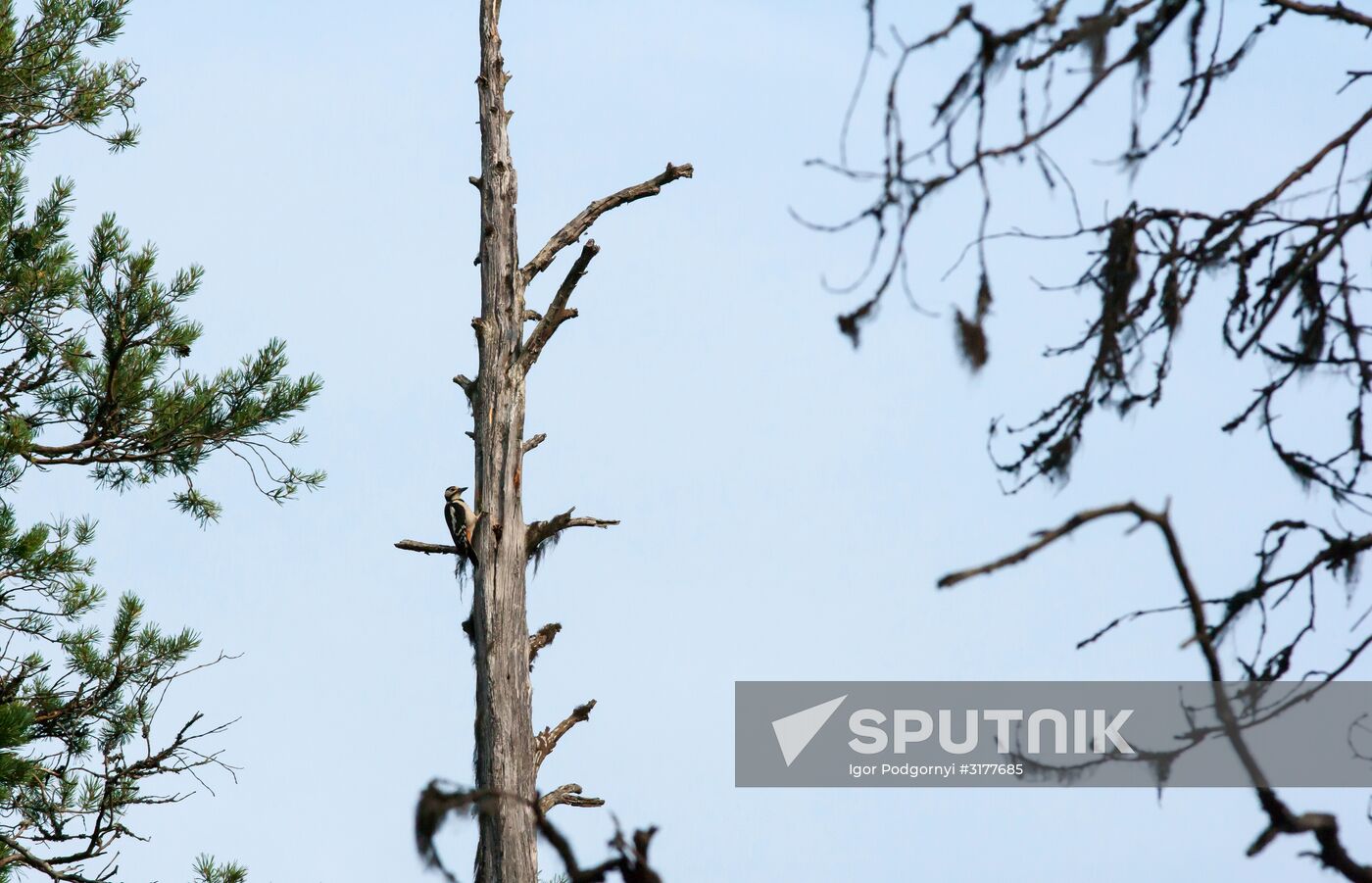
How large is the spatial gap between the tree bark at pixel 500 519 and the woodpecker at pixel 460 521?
7 cm

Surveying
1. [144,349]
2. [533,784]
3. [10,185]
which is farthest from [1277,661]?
[10,185]

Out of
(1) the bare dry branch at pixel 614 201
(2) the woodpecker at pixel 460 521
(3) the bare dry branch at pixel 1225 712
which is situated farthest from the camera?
(1) the bare dry branch at pixel 614 201

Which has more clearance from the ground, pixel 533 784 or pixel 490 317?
pixel 490 317

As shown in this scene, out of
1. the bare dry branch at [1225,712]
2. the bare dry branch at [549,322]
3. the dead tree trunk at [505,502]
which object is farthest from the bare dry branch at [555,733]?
the bare dry branch at [1225,712]

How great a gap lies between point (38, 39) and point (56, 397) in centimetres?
207

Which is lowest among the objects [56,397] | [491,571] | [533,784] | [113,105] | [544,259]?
[533,784]

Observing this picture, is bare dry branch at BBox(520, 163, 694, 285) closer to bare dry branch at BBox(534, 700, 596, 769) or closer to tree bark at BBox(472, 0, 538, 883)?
tree bark at BBox(472, 0, 538, 883)

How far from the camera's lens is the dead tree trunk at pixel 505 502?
7.17 meters

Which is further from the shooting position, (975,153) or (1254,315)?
(1254,315)

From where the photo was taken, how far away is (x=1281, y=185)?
299cm

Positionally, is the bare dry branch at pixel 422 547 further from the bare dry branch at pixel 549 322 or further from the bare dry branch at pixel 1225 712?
the bare dry branch at pixel 1225 712

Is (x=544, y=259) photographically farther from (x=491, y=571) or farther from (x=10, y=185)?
(x=10, y=185)

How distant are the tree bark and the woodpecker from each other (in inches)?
2.6

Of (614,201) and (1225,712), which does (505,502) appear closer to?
(614,201)
